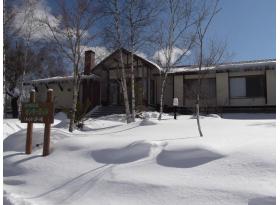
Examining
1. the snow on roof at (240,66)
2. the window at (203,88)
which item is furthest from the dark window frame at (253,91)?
the window at (203,88)

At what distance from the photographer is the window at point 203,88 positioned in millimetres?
21977

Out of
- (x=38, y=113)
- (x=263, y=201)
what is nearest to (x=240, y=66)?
(x=38, y=113)

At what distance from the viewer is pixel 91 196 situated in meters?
5.15

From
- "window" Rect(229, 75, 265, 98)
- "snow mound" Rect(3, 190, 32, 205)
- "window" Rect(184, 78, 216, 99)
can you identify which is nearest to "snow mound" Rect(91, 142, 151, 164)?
"snow mound" Rect(3, 190, 32, 205)

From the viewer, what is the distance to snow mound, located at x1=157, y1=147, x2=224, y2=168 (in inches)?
230

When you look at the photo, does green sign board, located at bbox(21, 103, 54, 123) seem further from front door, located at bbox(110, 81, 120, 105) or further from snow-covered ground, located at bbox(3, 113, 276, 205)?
front door, located at bbox(110, 81, 120, 105)

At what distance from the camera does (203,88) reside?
21875 millimetres

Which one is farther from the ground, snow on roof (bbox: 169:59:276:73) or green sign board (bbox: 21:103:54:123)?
snow on roof (bbox: 169:59:276:73)

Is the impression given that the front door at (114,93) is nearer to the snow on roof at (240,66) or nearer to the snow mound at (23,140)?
the snow on roof at (240,66)

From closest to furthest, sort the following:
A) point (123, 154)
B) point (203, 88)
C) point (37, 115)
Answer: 1. point (123, 154)
2. point (37, 115)
3. point (203, 88)

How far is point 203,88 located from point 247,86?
2736mm

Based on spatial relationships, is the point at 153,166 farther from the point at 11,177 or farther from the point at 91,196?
the point at 11,177

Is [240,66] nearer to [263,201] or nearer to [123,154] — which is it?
[123,154]

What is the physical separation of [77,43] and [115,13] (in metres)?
2.74
